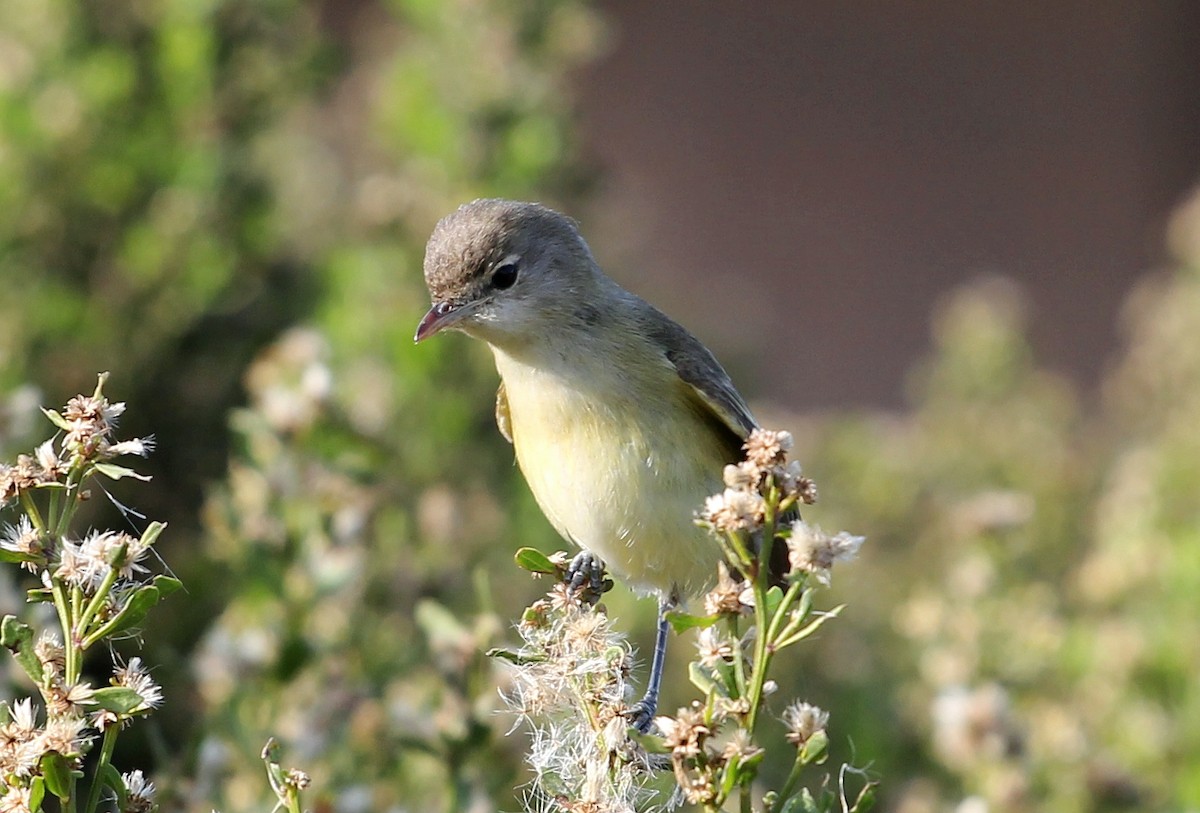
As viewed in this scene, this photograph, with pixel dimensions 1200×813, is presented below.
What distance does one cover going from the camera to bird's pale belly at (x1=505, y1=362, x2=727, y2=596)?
88.7 inches

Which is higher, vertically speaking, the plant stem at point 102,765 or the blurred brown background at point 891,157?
the blurred brown background at point 891,157

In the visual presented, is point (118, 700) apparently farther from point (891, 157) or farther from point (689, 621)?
point (891, 157)

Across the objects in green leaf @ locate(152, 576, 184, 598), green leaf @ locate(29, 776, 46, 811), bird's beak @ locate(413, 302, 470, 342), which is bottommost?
green leaf @ locate(29, 776, 46, 811)

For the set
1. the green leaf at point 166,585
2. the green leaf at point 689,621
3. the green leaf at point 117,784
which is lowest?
the green leaf at point 117,784

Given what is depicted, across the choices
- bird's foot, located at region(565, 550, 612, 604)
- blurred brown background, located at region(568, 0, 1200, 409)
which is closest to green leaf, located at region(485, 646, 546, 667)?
bird's foot, located at region(565, 550, 612, 604)

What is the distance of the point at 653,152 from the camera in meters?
8.69

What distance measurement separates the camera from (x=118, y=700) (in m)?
1.19

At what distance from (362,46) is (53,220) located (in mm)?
3605

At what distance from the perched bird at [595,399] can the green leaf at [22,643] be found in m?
1.08

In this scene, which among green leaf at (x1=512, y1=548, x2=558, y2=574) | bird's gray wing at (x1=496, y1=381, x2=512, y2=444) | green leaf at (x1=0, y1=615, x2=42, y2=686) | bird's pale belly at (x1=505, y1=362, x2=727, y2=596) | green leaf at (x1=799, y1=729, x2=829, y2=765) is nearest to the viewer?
green leaf at (x1=0, y1=615, x2=42, y2=686)

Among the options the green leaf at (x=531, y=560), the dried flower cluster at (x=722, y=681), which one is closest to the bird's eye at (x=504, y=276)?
the green leaf at (x=531, y=560)

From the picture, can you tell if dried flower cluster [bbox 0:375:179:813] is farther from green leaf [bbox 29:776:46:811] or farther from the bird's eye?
the bird's eye

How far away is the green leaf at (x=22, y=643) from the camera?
117 centimetres

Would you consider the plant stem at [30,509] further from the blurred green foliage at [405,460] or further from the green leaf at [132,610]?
the blurred green foliage at [405,460]
